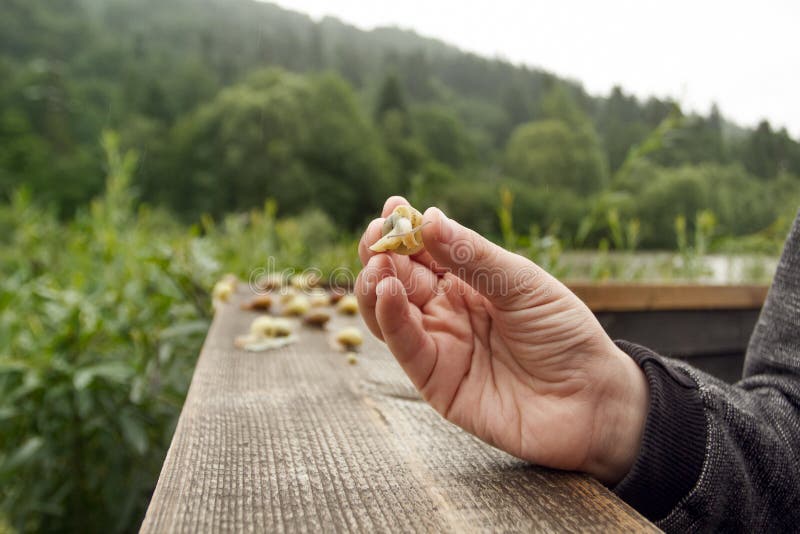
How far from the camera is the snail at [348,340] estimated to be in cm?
113

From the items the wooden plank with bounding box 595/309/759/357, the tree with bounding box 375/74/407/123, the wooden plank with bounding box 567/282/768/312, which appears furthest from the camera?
the tree with bounding box 375/74/407/123

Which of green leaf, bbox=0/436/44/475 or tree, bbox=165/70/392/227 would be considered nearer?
green leaf, bbox=0/436/44/475

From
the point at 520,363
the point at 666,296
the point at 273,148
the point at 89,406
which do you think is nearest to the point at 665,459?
the point at 520,363

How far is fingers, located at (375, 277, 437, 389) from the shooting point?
0.64m

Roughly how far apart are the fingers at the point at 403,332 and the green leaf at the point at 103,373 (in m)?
0.87

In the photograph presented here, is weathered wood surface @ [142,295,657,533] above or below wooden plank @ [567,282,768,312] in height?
above

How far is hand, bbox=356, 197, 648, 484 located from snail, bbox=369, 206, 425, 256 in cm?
2

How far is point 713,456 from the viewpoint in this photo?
652 millimetres

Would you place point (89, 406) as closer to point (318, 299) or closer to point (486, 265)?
point (318, 299)

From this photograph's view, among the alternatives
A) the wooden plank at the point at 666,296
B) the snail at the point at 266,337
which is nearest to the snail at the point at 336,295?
the snail at the point at 266,337

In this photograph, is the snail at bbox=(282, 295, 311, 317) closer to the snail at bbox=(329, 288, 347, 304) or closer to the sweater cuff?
the snail at bbox=(329, 288, 347, 304)

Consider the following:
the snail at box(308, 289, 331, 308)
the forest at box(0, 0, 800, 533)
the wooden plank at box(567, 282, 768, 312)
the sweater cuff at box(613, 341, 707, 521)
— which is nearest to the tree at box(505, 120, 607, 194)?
the forest at box(0, 0, 800, 533)

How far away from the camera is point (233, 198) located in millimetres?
30734

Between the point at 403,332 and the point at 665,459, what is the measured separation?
32 centimetres
